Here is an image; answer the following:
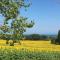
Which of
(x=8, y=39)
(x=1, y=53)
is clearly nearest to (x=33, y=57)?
(x=1, y=53)

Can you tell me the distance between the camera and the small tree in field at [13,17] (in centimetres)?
1552

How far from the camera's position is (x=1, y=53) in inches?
899

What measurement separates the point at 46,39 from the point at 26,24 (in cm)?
3513

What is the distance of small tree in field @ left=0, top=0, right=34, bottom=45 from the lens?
1552 cm

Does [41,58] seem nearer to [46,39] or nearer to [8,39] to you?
[8,39]

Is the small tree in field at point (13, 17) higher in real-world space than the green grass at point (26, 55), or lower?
higher

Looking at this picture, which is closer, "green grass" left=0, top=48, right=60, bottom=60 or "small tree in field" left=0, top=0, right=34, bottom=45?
"small tree in field" left=0, top=0, right=34, bottom=45

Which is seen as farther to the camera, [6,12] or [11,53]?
[11,53]

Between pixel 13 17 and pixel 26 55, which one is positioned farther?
pixel 26 55

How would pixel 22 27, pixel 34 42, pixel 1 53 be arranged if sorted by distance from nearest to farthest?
pixel 22 27 < pixel 1 53 < pixel 34 42

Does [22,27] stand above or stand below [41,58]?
above

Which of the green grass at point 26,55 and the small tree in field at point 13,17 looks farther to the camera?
the green grass at point 26,55

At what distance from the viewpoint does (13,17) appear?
52.5 feet

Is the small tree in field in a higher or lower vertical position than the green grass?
A: higher
